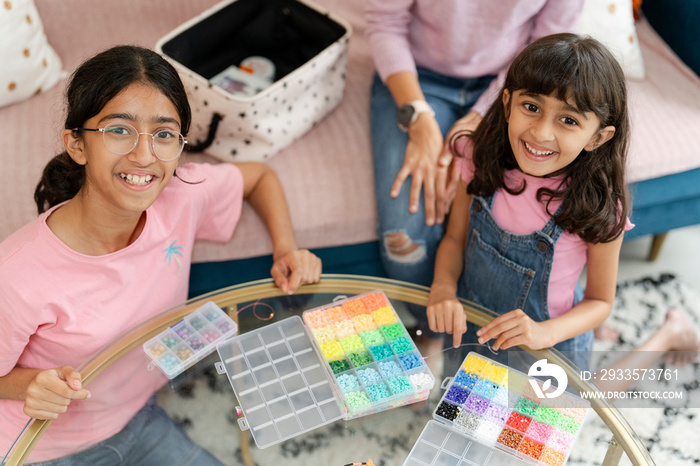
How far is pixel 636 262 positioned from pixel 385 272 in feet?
2.72

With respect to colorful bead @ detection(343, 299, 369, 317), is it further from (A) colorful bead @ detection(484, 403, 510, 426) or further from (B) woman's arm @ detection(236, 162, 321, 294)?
(A) colorful bead @ detection(484, 403, 510, 426)

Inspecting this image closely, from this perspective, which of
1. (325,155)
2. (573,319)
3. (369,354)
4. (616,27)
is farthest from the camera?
(616,27)

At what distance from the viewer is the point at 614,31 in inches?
73.1

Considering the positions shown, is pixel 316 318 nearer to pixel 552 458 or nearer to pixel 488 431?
pixel 488 431

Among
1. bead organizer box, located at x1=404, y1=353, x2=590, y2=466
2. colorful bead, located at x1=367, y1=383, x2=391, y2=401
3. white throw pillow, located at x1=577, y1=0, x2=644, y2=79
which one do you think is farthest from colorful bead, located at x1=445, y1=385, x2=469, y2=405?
white throw pillow, located at x1=577, y1=0, x2=644, y2=79

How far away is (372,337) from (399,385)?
0.11m

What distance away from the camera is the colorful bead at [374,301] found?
4.09 feet

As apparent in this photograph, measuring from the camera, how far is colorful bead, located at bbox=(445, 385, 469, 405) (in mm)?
1124

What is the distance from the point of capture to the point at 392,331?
1.20 m

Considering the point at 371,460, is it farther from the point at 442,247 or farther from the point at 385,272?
the point at 385,272

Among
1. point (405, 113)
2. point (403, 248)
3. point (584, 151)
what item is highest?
point (584, 151)

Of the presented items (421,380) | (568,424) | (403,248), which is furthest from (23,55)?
(568,424)

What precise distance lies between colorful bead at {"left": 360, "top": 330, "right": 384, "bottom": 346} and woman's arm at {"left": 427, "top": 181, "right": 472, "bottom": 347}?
114 millimetres

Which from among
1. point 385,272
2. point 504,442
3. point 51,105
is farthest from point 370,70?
point 504,442
